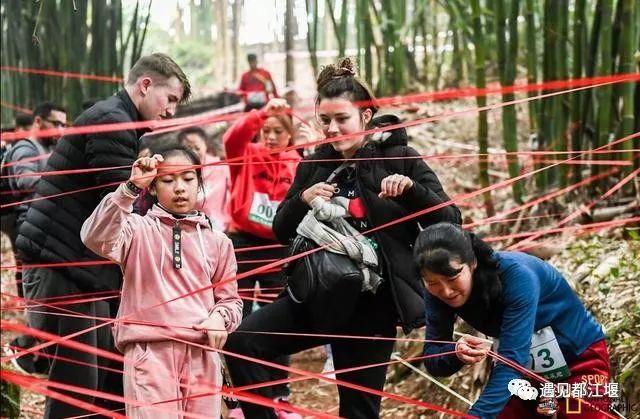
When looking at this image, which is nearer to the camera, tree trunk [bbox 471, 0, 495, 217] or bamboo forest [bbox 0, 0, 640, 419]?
bamboo forest [bbox 0, 0, 640, 419]

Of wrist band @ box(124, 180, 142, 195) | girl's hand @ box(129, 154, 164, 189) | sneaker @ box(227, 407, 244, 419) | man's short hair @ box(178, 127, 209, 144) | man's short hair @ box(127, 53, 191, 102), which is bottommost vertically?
sneaker @ box(227, 407, 244, 419)

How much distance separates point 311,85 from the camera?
17188 millimetres

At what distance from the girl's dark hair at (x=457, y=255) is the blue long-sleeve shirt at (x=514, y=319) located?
0.03 m

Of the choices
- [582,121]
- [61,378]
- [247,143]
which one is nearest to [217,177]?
[247,143]

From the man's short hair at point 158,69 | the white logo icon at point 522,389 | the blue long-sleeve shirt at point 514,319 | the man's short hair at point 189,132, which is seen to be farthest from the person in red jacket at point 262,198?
the white logo icon at point 522,389

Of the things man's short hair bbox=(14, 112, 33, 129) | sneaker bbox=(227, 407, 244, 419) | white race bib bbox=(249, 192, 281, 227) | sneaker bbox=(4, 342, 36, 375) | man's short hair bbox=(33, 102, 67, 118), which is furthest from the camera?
man's short hair bbox=(14, 112, 33, 129)

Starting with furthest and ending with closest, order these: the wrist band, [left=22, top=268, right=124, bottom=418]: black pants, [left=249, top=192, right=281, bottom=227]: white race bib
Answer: [left=249, top=192, right=281, bottom=227]: white race bib, [left=22, top=268, right=124, bottom=418]: black pants, the wrist band

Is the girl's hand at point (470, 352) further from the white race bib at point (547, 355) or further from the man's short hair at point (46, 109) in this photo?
the man's short hair at point (46, 109)

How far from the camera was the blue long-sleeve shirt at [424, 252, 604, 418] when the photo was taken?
246cm

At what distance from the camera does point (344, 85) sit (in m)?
2.98

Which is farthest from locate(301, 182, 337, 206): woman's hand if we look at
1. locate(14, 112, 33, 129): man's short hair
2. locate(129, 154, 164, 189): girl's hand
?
locate(14, 112, 33, 129): man's short hair

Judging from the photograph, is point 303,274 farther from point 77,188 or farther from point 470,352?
point 77,188

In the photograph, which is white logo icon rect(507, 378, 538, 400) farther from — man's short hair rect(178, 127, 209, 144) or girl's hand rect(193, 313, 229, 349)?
man's short hair rect(178, 127, 209, 144)

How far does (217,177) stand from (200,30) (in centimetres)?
2110
